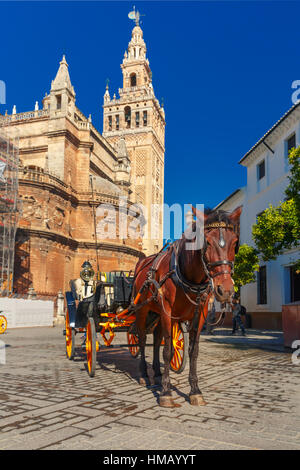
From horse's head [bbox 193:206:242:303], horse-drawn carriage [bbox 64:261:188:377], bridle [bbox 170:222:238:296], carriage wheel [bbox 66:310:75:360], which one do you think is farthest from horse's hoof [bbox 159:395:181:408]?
carriage wheel [bbox 66:310:75:360]

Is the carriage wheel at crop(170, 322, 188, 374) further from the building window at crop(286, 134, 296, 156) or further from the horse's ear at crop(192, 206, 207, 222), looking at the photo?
the building window at crop(286, 134, 296, 156)

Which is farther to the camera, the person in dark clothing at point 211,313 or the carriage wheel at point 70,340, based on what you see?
the carriage wheel at point 70,340

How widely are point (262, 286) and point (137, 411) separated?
18.8m

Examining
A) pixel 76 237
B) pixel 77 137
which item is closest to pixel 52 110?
pixel 77 137

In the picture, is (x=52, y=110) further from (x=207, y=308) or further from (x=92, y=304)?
(x=207, y=308)

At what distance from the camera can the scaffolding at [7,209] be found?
27.2m

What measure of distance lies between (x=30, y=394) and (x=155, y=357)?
2088 mm

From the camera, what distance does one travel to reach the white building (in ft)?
62.4

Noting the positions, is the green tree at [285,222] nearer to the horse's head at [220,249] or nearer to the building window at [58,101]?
the horse's head at [220,249]

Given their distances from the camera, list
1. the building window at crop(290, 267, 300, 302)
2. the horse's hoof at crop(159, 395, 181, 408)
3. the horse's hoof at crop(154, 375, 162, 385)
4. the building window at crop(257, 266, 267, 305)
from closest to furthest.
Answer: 1. the horse's hoof at crop(159, 395, 181, 408)
2. the horse's hoof at crop(154, 375, 162, 385)
3. the building window at crop(290, 267, 300, 302)
4. the building window at crop(257, 266, 267, 305)

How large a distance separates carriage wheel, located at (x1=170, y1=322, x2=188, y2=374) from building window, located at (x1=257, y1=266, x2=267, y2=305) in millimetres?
15847

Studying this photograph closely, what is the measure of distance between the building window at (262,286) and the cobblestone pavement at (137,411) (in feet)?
47.2

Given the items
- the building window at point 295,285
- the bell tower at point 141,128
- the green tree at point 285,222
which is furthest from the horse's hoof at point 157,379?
the bell tower at point 141,128

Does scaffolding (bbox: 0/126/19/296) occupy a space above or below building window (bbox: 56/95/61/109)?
below
